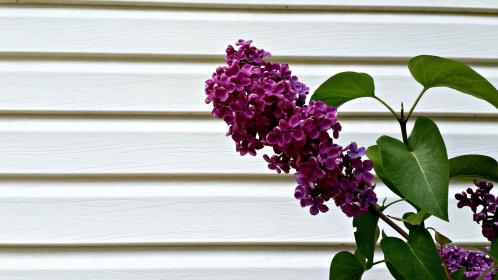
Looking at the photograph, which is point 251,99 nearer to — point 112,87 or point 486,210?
point 486,210

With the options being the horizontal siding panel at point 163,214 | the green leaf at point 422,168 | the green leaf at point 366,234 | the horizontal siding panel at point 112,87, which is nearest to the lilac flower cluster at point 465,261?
the green leaf at point 366,234

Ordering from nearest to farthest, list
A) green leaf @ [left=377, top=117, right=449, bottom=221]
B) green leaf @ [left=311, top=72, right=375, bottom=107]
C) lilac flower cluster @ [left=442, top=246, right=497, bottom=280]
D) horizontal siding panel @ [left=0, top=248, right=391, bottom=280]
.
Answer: green leaf @ [left=377, top=117, right=449, bottom=221]
green leaf @ [left=311, top=72, right=375, bottom=107]
lilac flower cluster @ [left=442, top=246, right=497, bottom=280]
horizontal siding panel @ [left=0, top=248, right=391, bottom=280]

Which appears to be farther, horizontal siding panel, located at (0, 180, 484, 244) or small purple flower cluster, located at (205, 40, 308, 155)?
horizontal siding panel, located at (0, 180, 484, 244)

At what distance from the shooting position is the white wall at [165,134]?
134 centimetres

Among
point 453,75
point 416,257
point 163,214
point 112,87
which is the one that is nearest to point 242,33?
point 112,87

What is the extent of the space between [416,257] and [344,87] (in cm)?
27

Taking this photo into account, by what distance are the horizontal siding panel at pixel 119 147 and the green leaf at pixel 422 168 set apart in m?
0.60

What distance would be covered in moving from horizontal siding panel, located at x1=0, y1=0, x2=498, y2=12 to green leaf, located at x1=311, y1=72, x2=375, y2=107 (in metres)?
0.60

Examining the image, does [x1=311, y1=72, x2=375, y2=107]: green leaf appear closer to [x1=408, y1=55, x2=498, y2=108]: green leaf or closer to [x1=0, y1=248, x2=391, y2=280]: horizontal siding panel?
[x1=408, y1=55, x2=498, y2=108]: green leaf

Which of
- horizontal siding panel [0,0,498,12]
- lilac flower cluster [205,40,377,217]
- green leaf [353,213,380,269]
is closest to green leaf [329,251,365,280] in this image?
green leaf [353,213,380,269]

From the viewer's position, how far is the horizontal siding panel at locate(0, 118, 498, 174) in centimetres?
135

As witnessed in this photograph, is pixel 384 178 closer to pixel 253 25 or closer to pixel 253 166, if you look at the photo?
pixel 253 166

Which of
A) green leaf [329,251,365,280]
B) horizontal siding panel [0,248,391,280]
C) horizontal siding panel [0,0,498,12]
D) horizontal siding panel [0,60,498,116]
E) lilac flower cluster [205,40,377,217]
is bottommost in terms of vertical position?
horizontal siding panel [0,248,391,280]

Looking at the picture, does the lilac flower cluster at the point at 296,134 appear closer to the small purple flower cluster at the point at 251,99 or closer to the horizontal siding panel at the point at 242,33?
the small purple flower cluster at the point at 251,99
